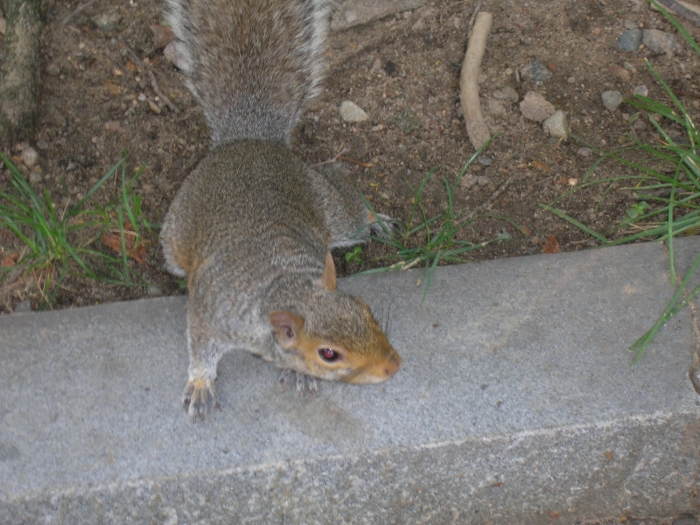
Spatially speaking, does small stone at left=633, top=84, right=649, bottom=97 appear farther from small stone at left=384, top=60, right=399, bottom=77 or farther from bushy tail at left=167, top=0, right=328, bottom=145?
bushy tail at left=167, top=0, right=328, bottom=145

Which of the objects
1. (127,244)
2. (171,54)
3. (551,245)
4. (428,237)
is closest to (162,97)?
(171,54)

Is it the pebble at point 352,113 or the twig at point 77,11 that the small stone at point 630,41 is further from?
the twig at point 77,11

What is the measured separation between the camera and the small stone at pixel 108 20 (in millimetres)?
2814

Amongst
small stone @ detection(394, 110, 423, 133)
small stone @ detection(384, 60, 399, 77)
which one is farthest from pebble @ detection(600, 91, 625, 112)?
small stone @ detection(384, 60, 399, 77)

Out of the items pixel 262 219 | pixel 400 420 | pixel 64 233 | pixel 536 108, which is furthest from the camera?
pixel 536 108

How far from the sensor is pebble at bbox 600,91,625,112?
8.58 ft

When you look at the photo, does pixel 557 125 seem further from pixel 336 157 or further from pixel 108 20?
pixel 108 20

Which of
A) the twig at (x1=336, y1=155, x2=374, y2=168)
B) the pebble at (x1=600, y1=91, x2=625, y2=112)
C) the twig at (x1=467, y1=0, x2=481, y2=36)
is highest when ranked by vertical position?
the twig at (x1=467, y1=0, x2=481, y2=36)

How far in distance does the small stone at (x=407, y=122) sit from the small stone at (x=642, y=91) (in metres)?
0.88

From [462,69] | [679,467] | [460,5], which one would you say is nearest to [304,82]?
[462,69]

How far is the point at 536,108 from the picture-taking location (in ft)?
8.55

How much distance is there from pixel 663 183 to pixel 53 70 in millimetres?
2450

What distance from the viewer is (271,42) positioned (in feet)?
7.80

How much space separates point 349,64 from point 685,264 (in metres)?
1.53
